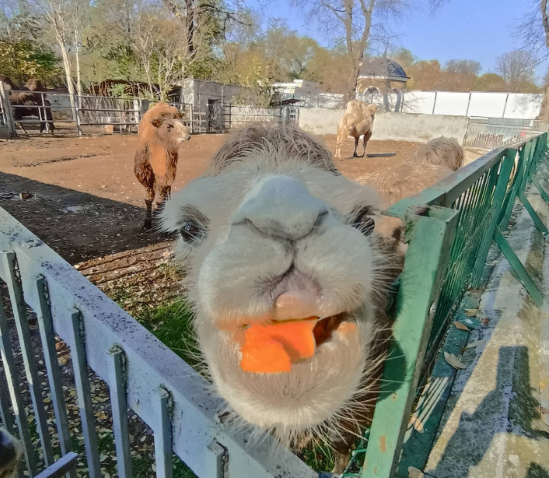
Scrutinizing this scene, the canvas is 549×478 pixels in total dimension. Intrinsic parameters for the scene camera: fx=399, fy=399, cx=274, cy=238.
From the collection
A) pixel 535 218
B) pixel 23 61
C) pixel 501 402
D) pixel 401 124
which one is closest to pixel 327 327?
pixel 501 402

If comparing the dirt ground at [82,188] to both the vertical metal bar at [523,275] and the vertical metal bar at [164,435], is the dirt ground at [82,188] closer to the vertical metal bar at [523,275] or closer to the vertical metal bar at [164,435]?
the vertical metal bar at [164,435]

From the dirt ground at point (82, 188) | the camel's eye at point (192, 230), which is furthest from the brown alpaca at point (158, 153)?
the camel's eye at point (192, 230)

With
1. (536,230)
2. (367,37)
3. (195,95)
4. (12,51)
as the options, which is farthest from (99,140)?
(367,37)

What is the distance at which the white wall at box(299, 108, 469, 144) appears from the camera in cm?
2047

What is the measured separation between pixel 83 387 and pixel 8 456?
0.55 metres

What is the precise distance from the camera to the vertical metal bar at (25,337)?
60.4 inches

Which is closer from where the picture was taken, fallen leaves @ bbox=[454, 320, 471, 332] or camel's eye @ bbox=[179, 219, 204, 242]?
camel's eye @ bbox=[179, 219, 204, 242]

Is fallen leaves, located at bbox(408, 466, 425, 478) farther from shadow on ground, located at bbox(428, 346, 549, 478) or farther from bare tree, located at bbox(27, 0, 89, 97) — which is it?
bare tree, located at bbox(27, 0, 89, 97)

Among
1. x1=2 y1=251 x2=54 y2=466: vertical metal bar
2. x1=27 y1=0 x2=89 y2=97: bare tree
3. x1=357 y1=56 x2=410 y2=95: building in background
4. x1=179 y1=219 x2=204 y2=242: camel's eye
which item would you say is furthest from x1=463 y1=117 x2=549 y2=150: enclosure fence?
x1=357 y1=56 x2=410 y2=95: building in background

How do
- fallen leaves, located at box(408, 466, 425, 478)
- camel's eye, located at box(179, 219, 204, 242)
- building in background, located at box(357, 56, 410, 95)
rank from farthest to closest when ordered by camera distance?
building in background, located at box(357, 56, 410, 95) → fallen leaves, located at box(408, 466, 425, 478) → camel's eye, located at box(179, 219, 204, 242)

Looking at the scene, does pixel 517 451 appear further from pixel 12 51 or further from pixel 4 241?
pixel 12 51

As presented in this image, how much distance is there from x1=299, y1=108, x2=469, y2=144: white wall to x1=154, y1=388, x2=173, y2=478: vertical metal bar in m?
A: 20.0

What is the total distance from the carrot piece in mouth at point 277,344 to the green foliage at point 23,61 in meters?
31.3

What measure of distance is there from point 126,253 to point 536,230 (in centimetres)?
573
